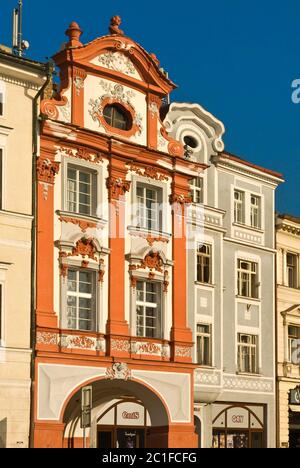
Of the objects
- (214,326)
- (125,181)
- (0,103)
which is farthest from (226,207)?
(0,103)

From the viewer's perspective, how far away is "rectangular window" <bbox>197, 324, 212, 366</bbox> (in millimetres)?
39906

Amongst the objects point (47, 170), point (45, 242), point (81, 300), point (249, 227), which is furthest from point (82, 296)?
point (249, 227)

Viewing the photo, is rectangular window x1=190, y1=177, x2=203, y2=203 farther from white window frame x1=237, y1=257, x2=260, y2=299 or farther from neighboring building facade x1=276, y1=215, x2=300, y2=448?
neighboring building facade x1=276, y1=215, x2=300, y2=448

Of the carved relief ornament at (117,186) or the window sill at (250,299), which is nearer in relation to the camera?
the carved relief ornament at (117,186)

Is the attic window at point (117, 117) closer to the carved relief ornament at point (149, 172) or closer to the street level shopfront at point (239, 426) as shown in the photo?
the carved relief ornament at point (149, 172)

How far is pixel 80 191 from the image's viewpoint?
34.4 metres

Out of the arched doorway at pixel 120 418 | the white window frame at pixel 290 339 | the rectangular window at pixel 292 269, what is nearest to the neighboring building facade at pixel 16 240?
the arched doorway at pixel 120 418

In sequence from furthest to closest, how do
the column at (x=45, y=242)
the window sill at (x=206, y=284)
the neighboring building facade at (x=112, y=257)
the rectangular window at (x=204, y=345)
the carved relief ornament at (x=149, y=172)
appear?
the window sill at (x=206, y=284), the rectangular window at (x=204, y=345), the carved relief ornament at (x=149, y=172), the neighboring building facade at (x=112, y=257), the column at (x=45, y=242)

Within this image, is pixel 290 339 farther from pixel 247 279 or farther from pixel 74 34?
pixel 74 34

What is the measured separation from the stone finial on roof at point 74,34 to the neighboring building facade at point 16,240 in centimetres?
259

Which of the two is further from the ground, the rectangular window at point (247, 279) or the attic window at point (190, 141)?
the attic window at point (190, 141)

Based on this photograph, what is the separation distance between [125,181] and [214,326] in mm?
8716

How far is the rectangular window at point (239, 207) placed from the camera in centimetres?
→ 4375
